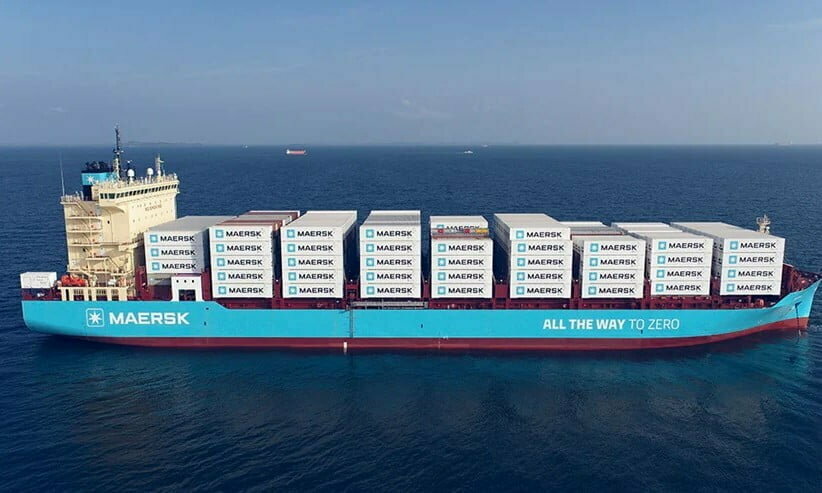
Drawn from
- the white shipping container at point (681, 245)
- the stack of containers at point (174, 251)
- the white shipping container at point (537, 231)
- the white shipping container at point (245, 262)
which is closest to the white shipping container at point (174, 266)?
the stack of containers at point (174, 251)

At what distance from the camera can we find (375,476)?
86.1 feet

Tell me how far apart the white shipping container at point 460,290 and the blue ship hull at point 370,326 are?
1.46 metres

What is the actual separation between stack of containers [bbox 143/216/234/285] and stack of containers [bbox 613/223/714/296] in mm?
33855

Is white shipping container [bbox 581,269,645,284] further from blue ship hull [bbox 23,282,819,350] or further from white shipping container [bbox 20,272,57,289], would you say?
white shipping container [bbox 20,272,57,289]

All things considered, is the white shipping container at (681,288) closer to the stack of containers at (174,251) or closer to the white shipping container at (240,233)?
the white shipping container at (240,233)

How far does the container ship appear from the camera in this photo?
134 feet

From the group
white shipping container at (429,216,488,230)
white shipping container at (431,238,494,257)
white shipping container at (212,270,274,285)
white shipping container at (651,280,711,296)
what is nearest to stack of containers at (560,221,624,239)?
A: white shipping container at (651,280,711,296)

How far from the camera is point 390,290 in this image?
41.6 meters

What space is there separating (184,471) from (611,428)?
72.4ft

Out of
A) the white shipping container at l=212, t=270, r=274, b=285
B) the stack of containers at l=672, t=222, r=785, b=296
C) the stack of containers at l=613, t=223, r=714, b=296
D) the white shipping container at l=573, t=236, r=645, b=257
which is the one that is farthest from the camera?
the stack of containers at l=672, t=222, r=785, b=296

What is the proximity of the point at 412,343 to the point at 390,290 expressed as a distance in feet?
13.9

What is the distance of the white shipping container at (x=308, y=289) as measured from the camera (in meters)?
41.4

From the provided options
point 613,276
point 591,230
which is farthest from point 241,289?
point 591,230

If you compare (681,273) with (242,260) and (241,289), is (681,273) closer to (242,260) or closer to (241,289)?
(242,260)
